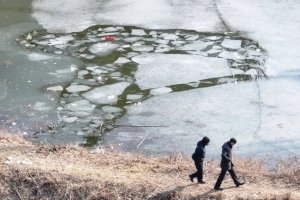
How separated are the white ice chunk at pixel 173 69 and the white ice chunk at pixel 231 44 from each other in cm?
95

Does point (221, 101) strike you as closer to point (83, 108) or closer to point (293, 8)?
point (83, 108)

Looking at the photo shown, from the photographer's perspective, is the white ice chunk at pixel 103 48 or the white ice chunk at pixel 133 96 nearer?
the white ice chunk at pixel 133 96

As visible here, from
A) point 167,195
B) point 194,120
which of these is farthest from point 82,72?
point 167,195

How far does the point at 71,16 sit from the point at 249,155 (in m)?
8.82

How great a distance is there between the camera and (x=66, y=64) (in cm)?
1368

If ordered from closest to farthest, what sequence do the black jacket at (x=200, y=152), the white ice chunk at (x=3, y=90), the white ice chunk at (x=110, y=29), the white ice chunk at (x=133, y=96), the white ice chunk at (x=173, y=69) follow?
the black jacket at (x=200, y=152), the white ice chunk at (x=133, y=96), the white ice chunk at (x=3, y=90), the white ice chunk at (x=173, y=69), the white ice chunk at (x=110, y=29)

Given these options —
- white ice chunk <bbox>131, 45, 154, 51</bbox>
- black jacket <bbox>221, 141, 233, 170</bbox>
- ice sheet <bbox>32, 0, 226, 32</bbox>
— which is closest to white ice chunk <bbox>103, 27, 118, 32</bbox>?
ice sheet <bbox>32, 0, 226, 32</bbox>

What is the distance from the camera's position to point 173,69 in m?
13.4

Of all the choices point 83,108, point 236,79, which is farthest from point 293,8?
point 83,108

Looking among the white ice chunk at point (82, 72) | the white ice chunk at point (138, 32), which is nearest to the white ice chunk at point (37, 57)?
the white ice chunk at point (82, 72)

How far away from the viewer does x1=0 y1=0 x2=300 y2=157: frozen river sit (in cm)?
1083

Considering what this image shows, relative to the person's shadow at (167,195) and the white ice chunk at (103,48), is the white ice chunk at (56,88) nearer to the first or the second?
the white ice chunk at (103,48)

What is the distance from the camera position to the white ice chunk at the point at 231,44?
14602 millimetres

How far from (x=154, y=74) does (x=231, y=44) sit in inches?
104
